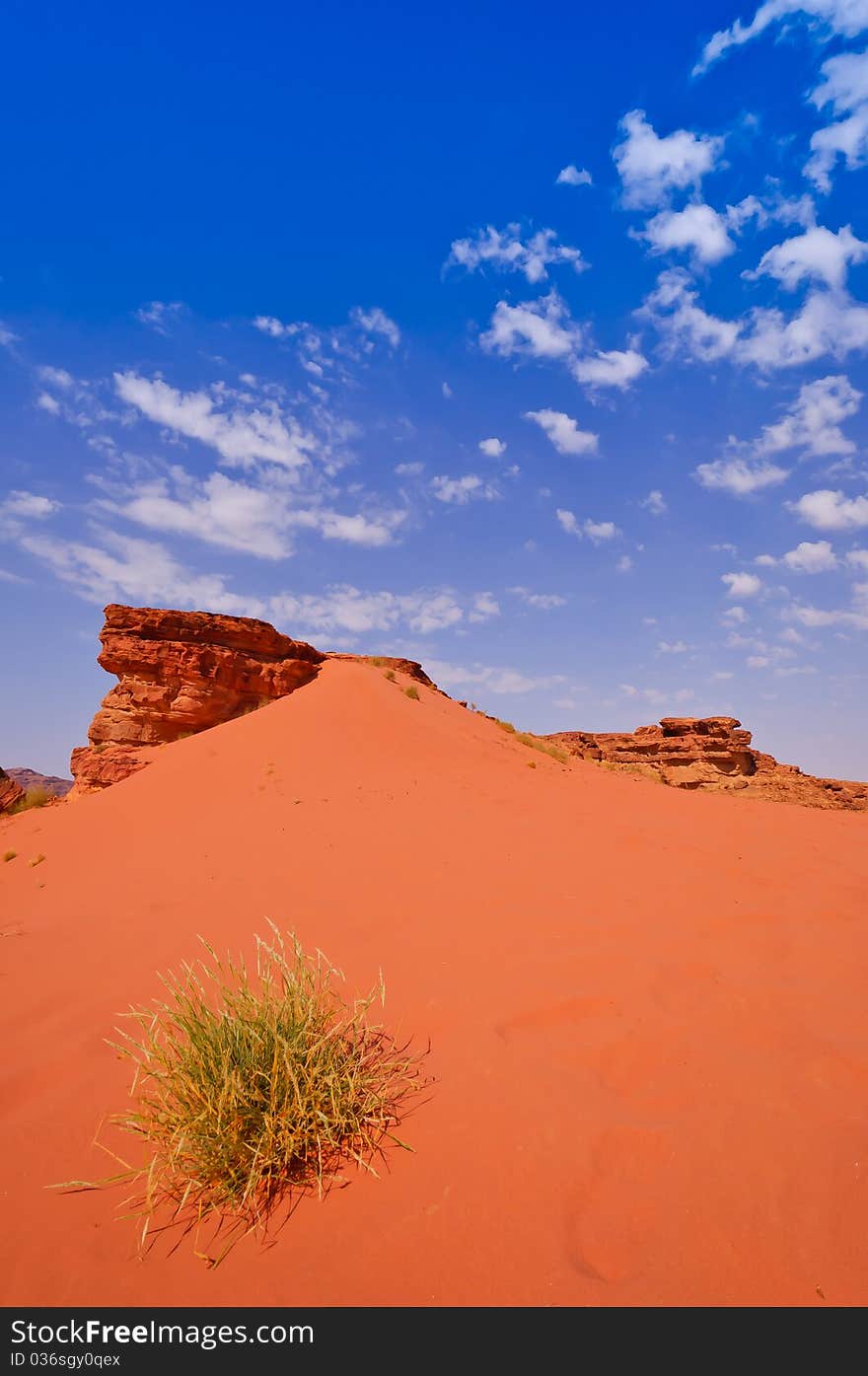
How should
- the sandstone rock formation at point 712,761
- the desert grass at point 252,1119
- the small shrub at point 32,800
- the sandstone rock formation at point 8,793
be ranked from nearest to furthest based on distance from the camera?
the desert grass at point 252,1119, the small shrub at point 32,800, the sandstone rock formation at point 8,793, the sandstone rock formation at point 712,761

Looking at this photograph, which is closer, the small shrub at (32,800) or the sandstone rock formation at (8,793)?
the small shrub at (32,800)

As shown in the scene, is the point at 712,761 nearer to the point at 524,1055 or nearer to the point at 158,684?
the point at 158,684

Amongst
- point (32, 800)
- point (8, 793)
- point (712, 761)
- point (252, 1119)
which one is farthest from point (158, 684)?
point (712, 761)

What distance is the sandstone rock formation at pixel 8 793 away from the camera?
12539mm

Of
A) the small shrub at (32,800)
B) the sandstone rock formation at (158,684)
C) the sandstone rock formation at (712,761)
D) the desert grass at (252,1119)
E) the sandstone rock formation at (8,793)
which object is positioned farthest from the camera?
the sandstone rock formation at (712,761)

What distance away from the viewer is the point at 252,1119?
7.20 ft

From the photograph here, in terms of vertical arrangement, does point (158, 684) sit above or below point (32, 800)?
above

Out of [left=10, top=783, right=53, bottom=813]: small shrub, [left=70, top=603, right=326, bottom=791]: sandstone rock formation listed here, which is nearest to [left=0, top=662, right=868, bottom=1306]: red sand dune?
[left=10, top=783, right=53, bottom=813]: small shrub

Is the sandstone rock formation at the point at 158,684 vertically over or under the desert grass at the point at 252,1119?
over

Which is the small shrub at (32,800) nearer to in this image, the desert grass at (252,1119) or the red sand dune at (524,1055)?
the red sand dune at (524,1055)

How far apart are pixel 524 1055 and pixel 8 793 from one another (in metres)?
13.5

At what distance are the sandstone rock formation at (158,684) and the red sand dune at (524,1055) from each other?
634 cm

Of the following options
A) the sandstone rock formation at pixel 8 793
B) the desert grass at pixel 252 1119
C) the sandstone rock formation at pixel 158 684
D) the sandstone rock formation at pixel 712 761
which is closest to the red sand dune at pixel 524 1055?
the desert grass at pixel 252 1119
